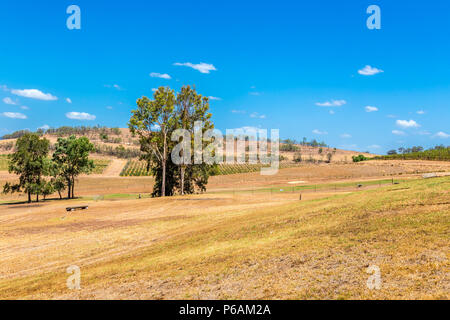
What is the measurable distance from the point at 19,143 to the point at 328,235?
6200 cm

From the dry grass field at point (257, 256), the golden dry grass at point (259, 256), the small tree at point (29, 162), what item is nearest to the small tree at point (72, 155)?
the small tree at point (29, 162)

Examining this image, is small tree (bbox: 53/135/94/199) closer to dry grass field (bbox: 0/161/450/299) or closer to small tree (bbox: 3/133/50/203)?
small tree (bbox: 3/133/50/203)

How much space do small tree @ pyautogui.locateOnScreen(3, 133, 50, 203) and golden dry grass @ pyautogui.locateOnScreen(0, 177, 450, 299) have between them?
36351mm

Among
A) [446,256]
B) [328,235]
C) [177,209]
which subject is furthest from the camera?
[177,209]

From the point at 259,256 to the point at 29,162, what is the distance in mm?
58196

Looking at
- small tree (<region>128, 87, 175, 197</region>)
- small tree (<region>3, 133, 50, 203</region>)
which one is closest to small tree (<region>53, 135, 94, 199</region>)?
small tree (<region>3, 133, 50, 203</region>)

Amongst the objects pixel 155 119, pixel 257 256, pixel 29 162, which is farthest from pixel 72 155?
pixel 257 256

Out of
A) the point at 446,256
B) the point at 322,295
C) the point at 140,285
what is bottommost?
the point at 140,285

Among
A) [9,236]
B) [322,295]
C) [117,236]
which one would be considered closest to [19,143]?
[9,236]

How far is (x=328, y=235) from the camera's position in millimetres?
14773

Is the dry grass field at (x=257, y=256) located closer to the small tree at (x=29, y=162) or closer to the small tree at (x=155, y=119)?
the small tree at (x=155, y=119)

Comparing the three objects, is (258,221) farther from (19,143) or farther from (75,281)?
(19,143)

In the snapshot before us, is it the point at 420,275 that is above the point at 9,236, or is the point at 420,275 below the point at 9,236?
above
